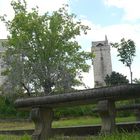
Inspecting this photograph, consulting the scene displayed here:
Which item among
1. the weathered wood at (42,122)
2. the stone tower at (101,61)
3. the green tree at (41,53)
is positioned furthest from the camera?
the stone tower at (101,61)

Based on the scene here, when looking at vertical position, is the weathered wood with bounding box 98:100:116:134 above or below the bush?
below

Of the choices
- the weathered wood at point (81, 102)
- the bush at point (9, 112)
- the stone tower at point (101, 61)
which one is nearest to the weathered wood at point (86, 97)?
the weathered wood at point (81, 102)

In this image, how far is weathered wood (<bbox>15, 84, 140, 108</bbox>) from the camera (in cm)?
584

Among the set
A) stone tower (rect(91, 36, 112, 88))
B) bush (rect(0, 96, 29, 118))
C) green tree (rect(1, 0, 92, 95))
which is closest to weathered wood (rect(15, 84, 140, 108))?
bush (rect(0, 96, 29, 118))

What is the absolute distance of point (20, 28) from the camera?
50.0 meters

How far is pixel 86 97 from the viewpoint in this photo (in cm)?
629

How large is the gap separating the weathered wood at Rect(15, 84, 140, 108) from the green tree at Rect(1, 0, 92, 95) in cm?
3789

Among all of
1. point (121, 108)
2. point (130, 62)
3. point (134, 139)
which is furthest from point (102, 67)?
point (134, 139)

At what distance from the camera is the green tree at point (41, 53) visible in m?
46.4

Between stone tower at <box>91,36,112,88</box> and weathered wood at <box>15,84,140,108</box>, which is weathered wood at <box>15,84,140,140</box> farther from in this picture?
stone tower at <box>91,36,112,88</box>

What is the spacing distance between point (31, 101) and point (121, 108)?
18.4 ft

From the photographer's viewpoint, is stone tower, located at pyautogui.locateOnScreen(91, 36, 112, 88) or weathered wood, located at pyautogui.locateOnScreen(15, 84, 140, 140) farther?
stone tower, located at pyautogui.locateOnScreen(91, 36, 112, 88)

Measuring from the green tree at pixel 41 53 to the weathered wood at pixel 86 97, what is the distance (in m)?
37.9

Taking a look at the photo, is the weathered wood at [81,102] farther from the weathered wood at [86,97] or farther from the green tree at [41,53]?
the green tree at [41,53]
